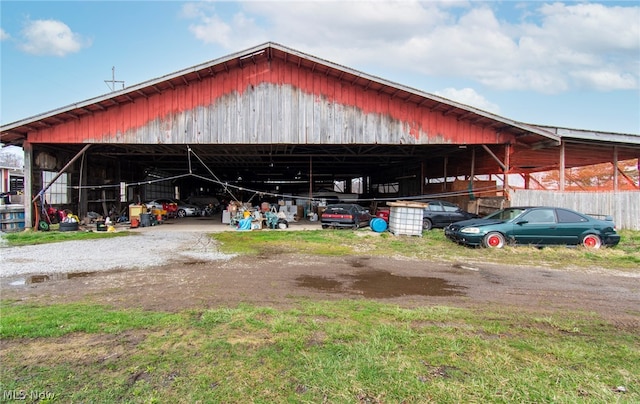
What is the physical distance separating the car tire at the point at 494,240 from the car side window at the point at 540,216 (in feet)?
3.15

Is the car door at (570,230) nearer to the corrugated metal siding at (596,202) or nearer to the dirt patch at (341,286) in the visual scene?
the dirt patch at (341,286)

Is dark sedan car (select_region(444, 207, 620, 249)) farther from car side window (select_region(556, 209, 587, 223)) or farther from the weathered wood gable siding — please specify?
the weathered wood gable siding

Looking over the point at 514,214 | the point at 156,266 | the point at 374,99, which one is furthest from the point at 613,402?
the point at 374,99

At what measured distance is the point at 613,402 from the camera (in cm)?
255

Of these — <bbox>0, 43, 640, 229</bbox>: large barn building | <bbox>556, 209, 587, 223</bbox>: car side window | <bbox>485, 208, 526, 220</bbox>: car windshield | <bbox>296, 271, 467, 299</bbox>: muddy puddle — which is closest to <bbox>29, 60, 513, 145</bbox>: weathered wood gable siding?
<bbox>0, 43, 640, 229</bbox>: large barn building

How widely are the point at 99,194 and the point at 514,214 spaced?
2104cm

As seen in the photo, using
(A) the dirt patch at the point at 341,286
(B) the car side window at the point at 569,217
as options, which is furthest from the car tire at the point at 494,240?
(A) the dirt patch at the point at 341,286

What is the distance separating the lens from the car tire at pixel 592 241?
33.2ft

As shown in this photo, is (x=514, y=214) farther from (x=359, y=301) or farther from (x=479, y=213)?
(x=359, y=301)

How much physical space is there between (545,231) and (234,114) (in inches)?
465

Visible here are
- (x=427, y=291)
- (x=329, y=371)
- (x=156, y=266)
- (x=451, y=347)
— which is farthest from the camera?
(x=156, y=266)

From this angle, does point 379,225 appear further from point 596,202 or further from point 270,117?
point 596,202

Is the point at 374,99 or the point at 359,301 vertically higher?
the point at 374,99

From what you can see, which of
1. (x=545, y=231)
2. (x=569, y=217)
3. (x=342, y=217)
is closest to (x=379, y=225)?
(x=342, y=217)
